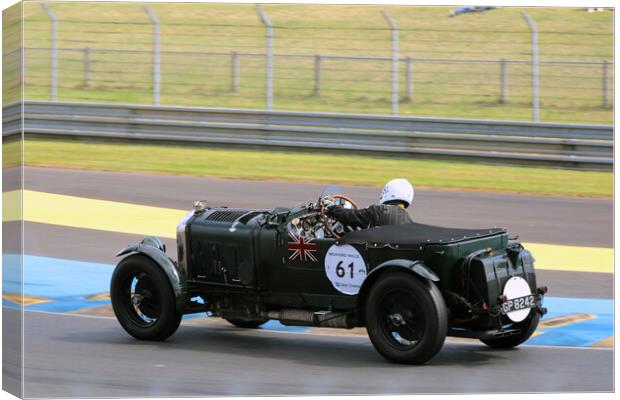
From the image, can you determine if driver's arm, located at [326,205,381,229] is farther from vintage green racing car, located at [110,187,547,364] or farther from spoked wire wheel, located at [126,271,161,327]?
spoked wire wheel, located at [126,271,161,327]

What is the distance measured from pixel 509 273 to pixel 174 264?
278 cm

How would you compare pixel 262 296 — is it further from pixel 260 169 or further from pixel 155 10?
pixel 155 10

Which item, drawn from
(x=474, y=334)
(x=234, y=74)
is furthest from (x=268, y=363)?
(x=234, y=74)

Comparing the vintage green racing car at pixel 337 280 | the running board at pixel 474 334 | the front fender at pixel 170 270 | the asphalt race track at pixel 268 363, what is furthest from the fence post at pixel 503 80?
the running board at pixel 474 334

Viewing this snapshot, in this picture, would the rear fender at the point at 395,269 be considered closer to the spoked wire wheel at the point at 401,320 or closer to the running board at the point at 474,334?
the spoked wire wheel at the point at 401,320

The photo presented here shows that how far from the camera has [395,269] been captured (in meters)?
8.86

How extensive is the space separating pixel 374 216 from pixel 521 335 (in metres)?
1.56

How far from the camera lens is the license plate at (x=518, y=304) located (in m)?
8.92

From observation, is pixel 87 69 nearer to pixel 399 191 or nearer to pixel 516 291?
pixel 399 191

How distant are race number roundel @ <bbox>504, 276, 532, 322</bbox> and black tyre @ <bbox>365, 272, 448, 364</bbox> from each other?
61 centimetres

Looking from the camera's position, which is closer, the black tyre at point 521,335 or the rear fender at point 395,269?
the rear fender at point 395,269

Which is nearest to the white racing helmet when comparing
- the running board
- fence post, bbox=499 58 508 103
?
the running board

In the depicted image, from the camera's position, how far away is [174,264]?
991 cm

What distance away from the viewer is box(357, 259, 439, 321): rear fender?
866 centimetres
